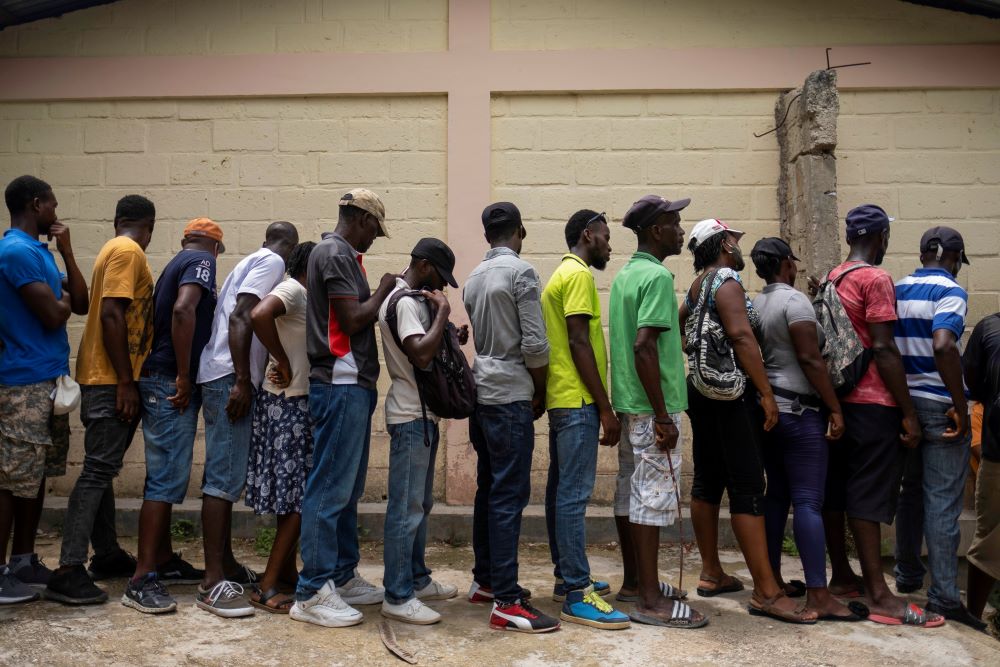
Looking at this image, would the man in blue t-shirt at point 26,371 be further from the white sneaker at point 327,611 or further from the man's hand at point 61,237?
the white sneaker at point 327,611

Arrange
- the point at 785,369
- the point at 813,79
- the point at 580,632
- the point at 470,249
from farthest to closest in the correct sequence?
the point at 470,249
the point at 813,79
the point at 785,369
the point at 580,632

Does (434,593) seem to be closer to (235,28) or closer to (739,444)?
(739,444)

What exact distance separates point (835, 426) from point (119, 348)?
342cm

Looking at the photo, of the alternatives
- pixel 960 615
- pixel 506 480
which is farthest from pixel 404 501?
pixel 960 615

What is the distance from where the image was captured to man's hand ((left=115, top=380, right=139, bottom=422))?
420cm

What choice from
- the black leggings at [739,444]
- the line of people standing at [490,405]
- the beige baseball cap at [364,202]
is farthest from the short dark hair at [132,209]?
the black leggings at [739,444]

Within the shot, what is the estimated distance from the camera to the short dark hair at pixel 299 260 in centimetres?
425

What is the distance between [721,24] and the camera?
6.27 m

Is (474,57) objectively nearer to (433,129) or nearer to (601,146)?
(433,129)

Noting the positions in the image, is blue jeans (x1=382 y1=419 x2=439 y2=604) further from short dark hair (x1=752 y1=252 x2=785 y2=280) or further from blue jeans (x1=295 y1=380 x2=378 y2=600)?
short dark hair (x1=752 y1=252 x2=785 y2=280)

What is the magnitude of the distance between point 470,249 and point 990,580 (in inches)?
143

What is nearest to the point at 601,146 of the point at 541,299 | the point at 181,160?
the point at 541,299

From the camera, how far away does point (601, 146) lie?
6223mm

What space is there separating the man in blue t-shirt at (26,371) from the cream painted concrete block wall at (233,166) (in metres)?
1.91
